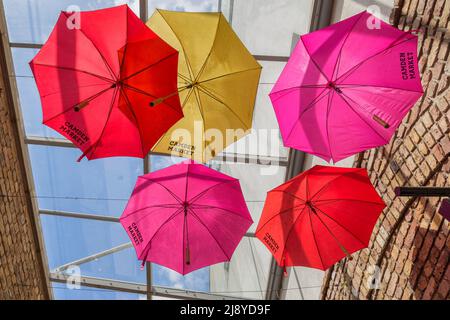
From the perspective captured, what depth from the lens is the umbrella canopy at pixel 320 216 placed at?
2836 mm

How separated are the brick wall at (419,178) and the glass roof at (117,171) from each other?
122 centimetres

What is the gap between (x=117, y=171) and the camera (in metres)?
4.75

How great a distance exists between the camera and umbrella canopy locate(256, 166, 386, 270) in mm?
2836

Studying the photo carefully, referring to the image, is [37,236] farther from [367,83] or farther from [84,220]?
[367,83]

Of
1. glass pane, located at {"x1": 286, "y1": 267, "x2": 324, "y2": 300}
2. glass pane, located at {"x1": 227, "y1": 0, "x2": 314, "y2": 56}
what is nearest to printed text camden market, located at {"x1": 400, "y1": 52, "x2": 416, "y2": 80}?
glass pane, located at {"x1": 227, "y1": 0, "x2": 314, "y2": 56}

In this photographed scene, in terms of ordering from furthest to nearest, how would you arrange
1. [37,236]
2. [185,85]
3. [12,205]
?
[37,236] < [12,205] < [185,85]

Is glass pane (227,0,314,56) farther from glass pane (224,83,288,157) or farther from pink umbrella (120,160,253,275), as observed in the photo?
pink umbrella (120,160,253,275)

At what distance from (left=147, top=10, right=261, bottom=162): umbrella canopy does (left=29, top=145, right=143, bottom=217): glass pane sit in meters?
1.80

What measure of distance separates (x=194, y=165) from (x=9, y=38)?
2.35 m

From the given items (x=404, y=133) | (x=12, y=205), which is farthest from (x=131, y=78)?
(x=12, y=205)

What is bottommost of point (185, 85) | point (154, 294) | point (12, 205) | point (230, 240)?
point (154, 294)

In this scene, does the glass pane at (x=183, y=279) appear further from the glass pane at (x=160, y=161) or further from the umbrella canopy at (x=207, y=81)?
the umbrella canopy at (x=207, y=81)

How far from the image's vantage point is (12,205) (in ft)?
14.9

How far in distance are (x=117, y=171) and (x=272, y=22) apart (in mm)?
2158
